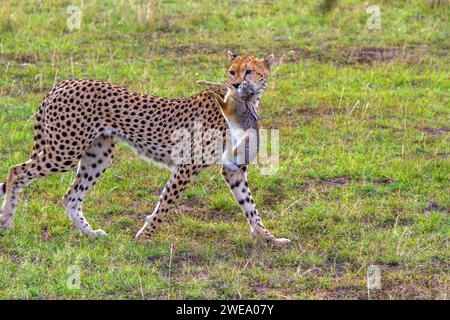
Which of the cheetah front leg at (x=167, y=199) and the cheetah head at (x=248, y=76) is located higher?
the cheetah head at (x=248, y=76)

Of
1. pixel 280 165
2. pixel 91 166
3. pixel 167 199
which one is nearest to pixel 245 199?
pixel 167 199

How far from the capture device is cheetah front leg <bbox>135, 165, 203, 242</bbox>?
21.0 feet

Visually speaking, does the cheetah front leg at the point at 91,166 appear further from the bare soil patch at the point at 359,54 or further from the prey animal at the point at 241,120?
the bare soil patch at the point at 359,54

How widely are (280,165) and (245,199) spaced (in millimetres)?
1226

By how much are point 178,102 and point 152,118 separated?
9.1 inches

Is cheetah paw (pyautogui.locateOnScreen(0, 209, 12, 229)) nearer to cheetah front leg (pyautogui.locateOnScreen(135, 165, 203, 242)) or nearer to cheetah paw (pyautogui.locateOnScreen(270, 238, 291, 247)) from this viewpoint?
cheetah front leg (pyautogui.locateOnScreen(135, 165, 203, 242))

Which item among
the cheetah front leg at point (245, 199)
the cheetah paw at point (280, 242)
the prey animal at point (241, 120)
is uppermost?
the prey animal at point (241, 120)

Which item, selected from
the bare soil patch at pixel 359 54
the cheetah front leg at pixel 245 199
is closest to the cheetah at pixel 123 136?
the cheetah front leg at pixel 245 199

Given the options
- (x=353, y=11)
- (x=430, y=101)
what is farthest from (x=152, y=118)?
(x=353, y=11)

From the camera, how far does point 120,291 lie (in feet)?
18.4

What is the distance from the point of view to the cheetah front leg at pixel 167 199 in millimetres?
6398

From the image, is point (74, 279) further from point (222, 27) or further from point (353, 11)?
point (353, 11)

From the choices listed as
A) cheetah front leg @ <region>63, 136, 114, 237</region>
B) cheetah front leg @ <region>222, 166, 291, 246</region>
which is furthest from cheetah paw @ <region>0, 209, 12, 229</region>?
cheetah front leg @ <region>222, 166, 291, 246</region>

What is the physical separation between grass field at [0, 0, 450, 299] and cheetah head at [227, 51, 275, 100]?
97cm
